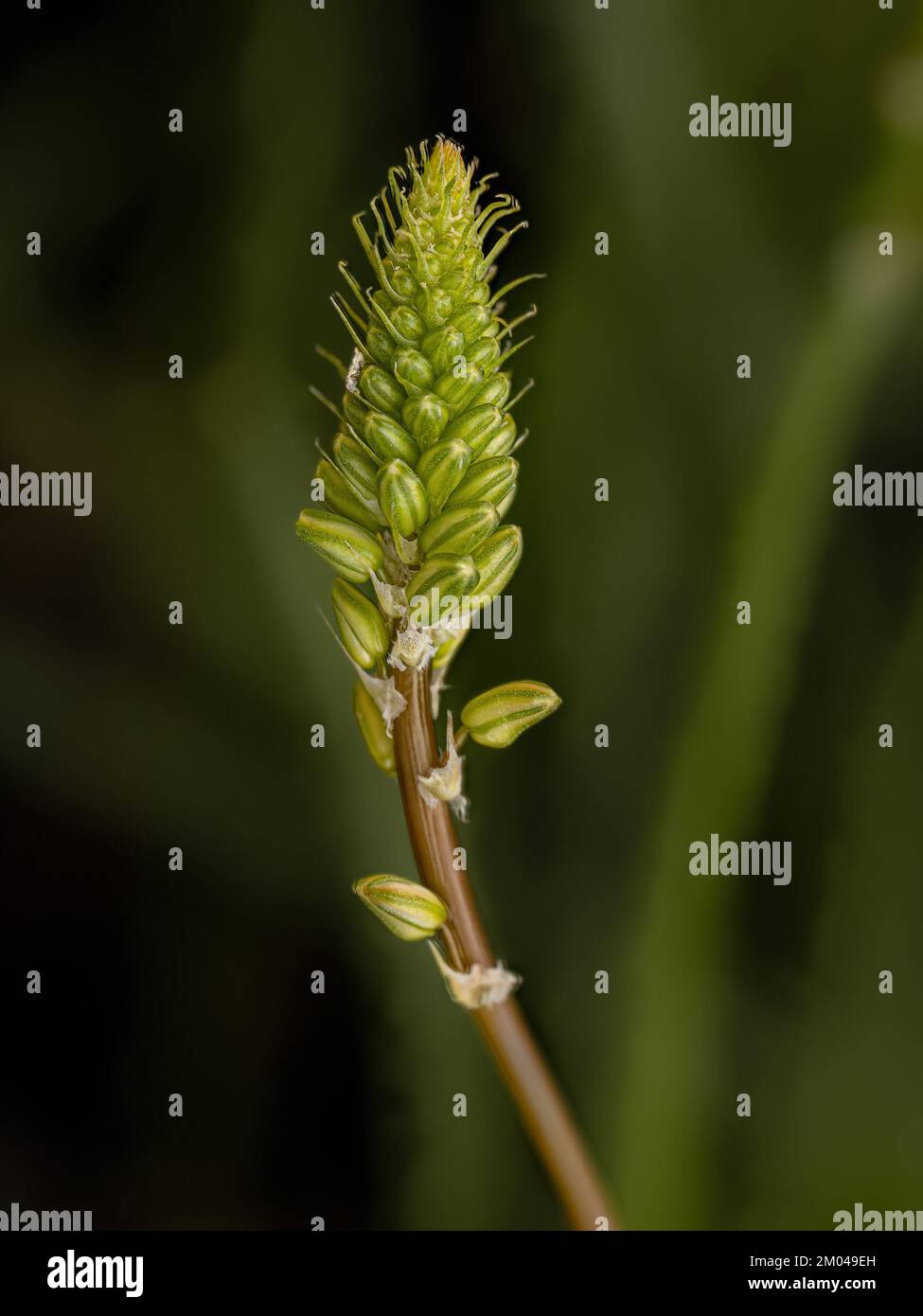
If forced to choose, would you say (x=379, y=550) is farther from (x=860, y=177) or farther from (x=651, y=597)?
(x=860, y=177)

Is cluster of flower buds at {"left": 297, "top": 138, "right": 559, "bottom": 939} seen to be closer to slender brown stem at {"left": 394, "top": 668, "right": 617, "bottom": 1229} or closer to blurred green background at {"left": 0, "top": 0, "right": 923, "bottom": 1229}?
slender brown stem at {"left": 394, "top": 668, "right": 617, "bottom": 1229}

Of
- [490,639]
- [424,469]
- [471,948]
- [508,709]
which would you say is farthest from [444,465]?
[490,639]

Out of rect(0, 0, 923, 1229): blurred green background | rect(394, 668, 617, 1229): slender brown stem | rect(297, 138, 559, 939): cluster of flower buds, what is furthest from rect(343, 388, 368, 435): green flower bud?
rect(0, 0, 923, 1229): blurred green background

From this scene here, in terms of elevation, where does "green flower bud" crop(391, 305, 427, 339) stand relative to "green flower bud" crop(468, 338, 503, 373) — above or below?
above

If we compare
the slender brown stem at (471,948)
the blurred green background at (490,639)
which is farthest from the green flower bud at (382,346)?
the blurred green background at (490,639)

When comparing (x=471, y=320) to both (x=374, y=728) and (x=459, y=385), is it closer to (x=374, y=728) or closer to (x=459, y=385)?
(x=459, y=385)

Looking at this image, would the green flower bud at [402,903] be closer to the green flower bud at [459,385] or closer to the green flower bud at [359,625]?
the green flower bud at [359,625]

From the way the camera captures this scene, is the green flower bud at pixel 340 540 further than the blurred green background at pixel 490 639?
No
